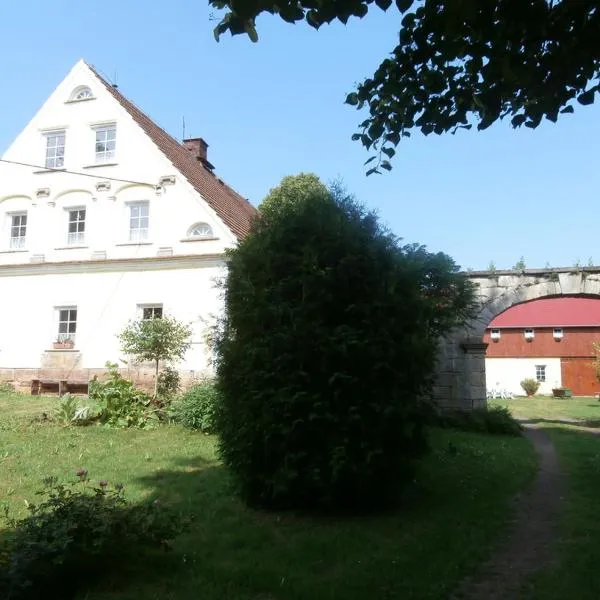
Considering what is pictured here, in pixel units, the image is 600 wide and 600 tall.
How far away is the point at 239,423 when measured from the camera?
607cm

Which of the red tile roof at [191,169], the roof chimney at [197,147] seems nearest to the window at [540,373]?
the red tile roof at [191,169]

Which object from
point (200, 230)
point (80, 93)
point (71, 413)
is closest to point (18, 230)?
point (80, 93)

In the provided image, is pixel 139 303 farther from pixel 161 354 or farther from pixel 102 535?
pixel 102 535

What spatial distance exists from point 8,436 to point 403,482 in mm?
7747

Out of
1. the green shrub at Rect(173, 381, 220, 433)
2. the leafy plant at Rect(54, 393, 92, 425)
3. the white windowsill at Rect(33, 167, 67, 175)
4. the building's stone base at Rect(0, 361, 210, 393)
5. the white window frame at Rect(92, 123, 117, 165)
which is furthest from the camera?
the white windowsill at Rect(33, 167, 67, 175)

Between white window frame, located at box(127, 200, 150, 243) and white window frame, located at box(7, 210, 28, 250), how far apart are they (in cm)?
378

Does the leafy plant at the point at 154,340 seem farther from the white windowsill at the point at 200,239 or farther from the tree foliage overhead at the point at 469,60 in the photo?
the tree foliage overhead at the point at 469,60

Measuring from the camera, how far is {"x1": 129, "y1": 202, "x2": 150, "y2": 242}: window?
19.1 meters

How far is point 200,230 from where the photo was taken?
1848 centimetres

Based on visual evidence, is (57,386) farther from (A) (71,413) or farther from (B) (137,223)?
(A) (71,413)

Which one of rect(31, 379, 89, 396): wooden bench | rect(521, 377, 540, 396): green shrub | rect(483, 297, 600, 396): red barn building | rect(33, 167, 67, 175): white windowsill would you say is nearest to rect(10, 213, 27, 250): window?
rect(33, 167, 67, 175): white windowsill

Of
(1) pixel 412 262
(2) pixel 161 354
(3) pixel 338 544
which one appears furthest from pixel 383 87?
(2) pixel 161 354

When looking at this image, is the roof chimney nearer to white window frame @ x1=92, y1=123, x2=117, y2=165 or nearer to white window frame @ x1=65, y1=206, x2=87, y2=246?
white window frame @ x1=92, y1=123, x2=117, y2=165

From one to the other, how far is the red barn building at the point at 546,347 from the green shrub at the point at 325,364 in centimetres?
3912
